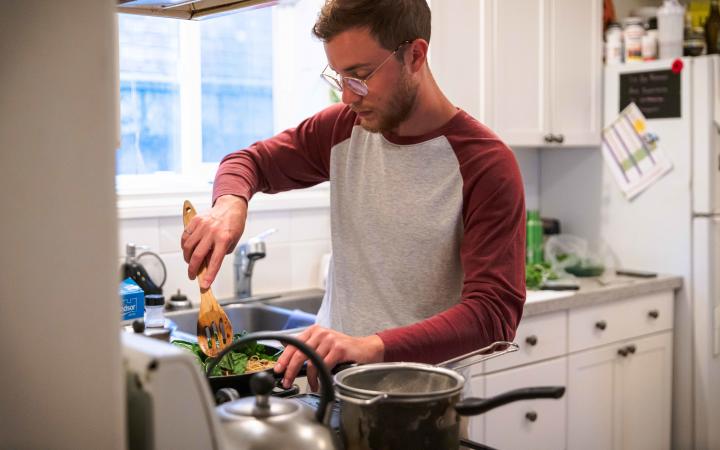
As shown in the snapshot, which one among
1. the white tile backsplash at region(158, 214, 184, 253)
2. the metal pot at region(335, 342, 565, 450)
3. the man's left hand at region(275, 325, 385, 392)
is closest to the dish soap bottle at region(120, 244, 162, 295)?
the white tile backsplash at region(158, 214, 184, 253)

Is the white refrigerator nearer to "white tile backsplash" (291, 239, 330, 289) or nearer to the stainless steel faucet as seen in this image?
"white tile backsplash" (291, 239, 330, 289)

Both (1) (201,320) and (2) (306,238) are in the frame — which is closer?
(1) (201,320)

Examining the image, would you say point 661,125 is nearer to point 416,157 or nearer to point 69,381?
point 416,157

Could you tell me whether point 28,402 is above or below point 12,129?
below

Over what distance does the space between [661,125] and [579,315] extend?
91cm

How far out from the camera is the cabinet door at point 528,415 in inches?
112

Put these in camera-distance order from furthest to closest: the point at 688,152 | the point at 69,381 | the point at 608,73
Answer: the point at 608,73
the point at 688,152
the point at 69,381

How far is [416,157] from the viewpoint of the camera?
1.75m

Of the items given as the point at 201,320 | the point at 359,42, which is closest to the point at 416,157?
the point at 359,42

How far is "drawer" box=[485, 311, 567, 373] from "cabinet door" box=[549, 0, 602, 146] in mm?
873

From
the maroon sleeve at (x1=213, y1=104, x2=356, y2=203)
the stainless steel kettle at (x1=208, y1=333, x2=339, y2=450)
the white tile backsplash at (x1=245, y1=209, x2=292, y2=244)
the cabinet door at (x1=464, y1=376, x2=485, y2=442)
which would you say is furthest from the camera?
the white tile backsplash at (x1=245, y1=209, x2=292, y2=244)

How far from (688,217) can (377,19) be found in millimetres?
2201

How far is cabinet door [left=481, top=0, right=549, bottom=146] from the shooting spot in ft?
10.5

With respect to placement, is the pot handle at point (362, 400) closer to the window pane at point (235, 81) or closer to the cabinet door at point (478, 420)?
the cabinet door at point (478, 420)
